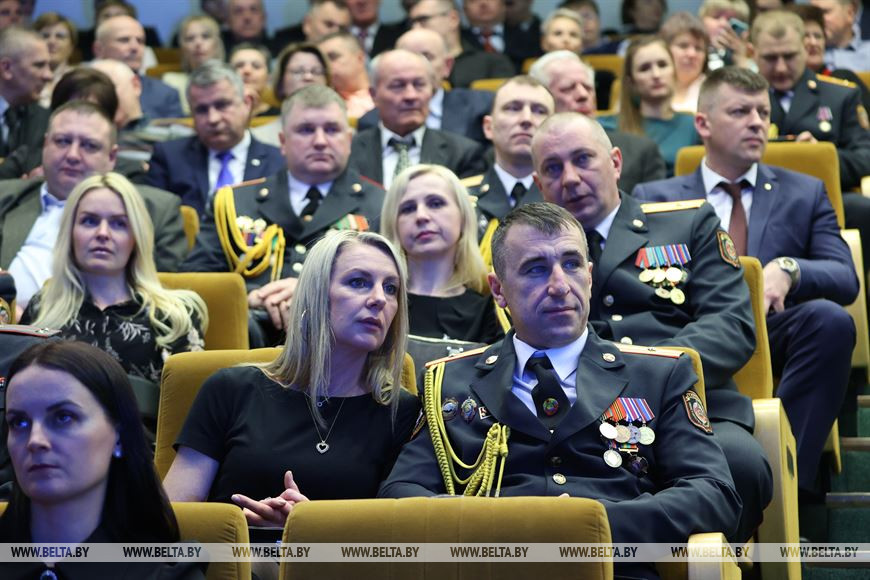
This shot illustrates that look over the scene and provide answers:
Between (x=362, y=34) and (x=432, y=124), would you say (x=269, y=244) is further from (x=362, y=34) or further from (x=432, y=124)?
(x=362, y=34)

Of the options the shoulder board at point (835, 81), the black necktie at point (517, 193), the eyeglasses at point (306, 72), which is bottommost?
the black necktie at point (517, 193)

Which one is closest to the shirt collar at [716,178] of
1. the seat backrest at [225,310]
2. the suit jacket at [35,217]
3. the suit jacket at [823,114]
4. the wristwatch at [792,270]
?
the wristwatch at [792,270]

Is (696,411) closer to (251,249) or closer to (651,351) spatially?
(651,351)

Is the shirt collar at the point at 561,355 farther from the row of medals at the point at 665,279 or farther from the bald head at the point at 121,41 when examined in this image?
the bald head at the point at 121,41

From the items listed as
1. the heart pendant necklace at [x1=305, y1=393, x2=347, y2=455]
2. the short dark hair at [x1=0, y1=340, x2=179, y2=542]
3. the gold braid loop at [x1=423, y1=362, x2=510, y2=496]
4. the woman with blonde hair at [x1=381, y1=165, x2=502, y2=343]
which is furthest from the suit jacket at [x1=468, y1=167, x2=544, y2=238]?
the short dark hair at [x1=0, y1=340, x2=179, y2=542]

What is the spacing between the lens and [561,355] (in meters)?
2.60

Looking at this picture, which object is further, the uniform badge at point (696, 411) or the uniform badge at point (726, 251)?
the uniform badge at point (726, 251)

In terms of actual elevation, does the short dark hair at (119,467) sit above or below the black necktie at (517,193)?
below

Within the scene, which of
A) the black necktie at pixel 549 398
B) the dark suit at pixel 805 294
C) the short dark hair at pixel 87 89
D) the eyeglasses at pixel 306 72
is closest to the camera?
the black necktie at pixel 549 398

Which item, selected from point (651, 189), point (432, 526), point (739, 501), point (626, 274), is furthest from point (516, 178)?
point (432, 526)

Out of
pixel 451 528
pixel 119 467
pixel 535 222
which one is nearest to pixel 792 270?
pixel 535 222

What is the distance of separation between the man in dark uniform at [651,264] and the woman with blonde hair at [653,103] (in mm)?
1849

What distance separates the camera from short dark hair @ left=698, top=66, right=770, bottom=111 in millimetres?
4086

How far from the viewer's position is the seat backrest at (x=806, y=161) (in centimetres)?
430
